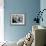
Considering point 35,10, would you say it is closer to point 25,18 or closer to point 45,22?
point 25,18

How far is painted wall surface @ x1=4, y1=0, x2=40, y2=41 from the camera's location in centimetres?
543

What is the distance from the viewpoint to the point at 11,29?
17.9 ft

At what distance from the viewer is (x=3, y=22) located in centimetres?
544

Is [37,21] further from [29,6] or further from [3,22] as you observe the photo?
[3,22]

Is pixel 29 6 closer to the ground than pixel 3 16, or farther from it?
farther from it

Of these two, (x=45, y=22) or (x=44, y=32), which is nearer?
(x=44, y=32)

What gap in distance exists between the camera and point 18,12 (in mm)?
5434

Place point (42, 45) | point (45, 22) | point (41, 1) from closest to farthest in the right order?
point (42, 45) → point (45, 22) → point (41, 1)

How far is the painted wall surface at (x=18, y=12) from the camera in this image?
214 inches

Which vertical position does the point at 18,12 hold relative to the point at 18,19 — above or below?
above

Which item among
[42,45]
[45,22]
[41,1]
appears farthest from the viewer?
[41,1]

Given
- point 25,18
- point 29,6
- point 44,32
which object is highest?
point 29,6

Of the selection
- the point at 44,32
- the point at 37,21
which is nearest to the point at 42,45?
the point at 44,32

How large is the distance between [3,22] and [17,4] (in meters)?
0.92
